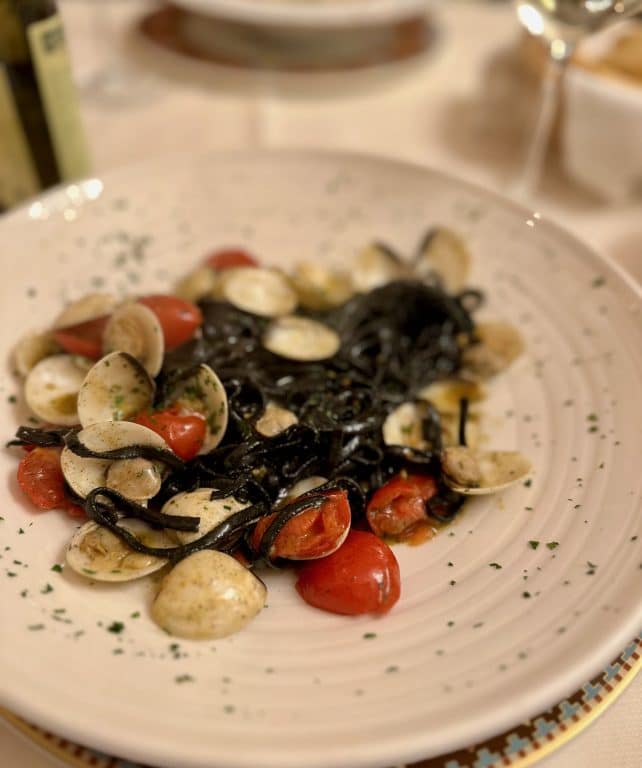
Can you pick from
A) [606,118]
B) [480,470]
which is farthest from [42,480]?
[606,118]

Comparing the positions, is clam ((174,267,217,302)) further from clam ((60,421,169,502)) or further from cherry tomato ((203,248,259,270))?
clam ((60,421,169,502))

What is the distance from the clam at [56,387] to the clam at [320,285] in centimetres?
83

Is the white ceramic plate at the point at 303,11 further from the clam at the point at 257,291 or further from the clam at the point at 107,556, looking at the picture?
the clam at the point at 107,556

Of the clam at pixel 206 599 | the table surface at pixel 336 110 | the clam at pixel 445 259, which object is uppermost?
the table surface at pixel 336 110

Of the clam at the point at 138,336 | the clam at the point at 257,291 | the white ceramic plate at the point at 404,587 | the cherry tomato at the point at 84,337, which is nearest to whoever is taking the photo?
the white ceramic plate at the point at 404,587

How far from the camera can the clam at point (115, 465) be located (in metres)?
1.88

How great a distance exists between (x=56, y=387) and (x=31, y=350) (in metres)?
0.19

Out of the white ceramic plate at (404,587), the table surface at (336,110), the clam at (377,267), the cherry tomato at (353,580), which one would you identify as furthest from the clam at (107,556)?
the table surface at (336,110)

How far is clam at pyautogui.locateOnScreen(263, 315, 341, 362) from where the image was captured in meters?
2.36

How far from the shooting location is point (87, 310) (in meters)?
2.37

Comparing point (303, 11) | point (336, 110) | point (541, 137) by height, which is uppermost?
point (303, 11)

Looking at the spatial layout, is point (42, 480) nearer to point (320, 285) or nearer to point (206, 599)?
point (206, 599)

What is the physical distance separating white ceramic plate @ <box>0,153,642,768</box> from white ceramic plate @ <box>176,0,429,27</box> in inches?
45.3

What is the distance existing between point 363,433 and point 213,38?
123 inches
